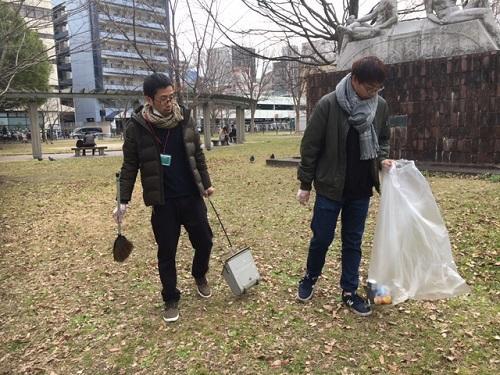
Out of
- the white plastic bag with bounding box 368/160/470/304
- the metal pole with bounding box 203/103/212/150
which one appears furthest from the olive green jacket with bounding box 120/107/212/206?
the metal pole with bounding box 203/103/212/150

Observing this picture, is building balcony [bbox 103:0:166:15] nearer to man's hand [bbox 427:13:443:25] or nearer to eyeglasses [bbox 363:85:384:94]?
man's hand [bbox 427:13:443:25]

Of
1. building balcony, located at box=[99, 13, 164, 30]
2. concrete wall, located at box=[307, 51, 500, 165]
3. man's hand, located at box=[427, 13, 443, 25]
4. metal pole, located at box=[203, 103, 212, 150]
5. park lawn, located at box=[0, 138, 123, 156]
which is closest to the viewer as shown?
concrete wall, located at box=[307, 51, 500, 165]

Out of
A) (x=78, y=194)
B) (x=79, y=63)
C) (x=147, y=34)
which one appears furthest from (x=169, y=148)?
(x=79, y=63)

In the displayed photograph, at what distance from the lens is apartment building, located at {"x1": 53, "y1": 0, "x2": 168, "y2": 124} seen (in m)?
10.7

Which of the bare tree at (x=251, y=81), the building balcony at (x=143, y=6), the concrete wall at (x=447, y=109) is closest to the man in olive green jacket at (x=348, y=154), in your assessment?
the concrete wall at (x=447, y=109)

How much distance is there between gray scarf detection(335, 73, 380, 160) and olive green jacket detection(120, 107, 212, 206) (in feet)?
3.61

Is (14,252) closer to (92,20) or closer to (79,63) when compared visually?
(92,20)

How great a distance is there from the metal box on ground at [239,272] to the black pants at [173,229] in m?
0.24

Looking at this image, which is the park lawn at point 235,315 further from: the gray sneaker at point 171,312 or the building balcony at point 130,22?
the building balcony at point 130,22

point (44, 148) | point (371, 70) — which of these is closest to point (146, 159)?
point (371, 70)

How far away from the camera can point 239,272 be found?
3.38m

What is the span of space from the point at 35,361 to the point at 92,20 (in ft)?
37.4

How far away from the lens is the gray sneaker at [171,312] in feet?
10.5

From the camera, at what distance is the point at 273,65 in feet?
132
